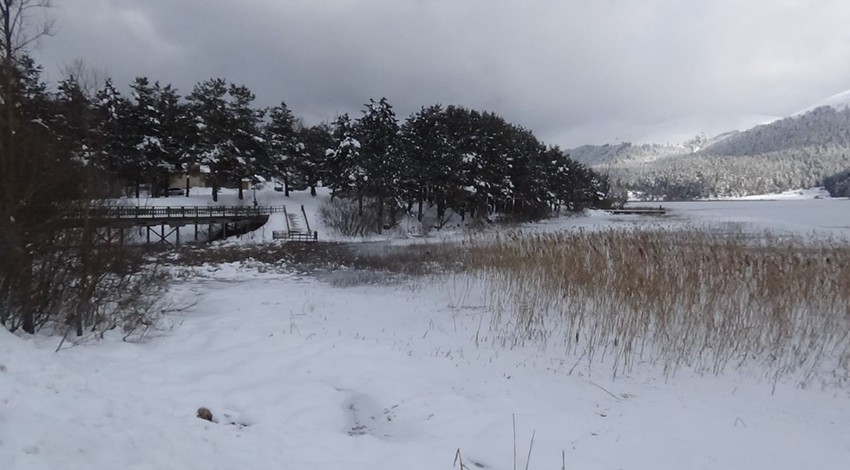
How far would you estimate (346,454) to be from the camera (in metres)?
3.72

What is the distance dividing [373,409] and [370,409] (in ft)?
0.11

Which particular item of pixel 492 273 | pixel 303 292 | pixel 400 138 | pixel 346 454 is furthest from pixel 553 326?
pixel 400 138

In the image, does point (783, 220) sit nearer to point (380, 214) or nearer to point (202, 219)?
point (380, 214)

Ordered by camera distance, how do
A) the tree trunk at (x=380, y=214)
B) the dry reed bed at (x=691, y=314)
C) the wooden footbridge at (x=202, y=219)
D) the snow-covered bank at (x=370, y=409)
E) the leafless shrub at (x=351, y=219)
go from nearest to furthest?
the snow-covered bank at (x=370, y=409) → the dry reed bed at (x=691, y=314) → the wooden footbridge at (x=202, y=219) → the leafless shrub at (x=351, y=219) → the tree trunk at (x=380, y=214)

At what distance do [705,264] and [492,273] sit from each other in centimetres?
518

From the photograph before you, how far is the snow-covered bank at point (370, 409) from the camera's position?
10.7 ft

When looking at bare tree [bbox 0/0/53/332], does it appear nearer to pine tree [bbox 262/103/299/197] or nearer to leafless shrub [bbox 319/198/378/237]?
leafless shrub [bbox 319/198/378/237]

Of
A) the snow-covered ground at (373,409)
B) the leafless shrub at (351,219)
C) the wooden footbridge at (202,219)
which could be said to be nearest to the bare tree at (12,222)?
the snow-covered ground at (373,409)

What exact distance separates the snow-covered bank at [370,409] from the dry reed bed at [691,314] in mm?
600

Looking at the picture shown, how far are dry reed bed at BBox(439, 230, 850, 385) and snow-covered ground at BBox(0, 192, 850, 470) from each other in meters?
0.55

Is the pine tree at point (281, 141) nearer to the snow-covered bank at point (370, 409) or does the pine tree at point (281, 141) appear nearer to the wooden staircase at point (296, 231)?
the wooden staircase at point (296, 231)

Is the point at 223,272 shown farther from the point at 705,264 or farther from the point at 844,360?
the point at 844,360

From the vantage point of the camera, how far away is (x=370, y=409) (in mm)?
4828

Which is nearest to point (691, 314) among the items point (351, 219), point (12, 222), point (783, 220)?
point (12, 222)
